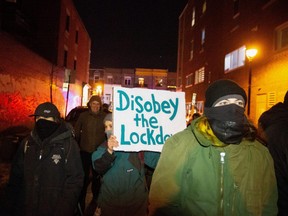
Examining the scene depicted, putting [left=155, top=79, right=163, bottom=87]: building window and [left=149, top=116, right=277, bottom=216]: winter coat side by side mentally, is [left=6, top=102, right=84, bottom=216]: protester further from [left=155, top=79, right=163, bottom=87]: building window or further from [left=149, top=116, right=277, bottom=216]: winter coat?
[left=155, top=79, right=163, bottom=87]: building window

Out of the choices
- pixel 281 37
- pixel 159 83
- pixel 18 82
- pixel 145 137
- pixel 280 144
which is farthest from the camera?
pixel 159 83

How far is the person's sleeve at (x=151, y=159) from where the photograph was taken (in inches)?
144

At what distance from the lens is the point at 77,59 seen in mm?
31719

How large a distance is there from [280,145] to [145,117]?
1.51 m

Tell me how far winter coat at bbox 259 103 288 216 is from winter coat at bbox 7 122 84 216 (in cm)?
202

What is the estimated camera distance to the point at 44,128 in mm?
3318

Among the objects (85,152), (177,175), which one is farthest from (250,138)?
(85,152)

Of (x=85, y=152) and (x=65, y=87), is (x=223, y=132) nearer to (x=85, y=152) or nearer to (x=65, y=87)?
(x=85, y=152)

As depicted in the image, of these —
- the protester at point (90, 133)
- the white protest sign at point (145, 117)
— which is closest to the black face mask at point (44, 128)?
the white protest sign at point (145, 117)

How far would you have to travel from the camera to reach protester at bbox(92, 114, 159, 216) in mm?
3330

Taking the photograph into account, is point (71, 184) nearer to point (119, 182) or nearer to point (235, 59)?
point (119, 182)

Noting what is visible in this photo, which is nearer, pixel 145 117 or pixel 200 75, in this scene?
pixel 145 117

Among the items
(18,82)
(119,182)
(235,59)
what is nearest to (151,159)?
(119,182)

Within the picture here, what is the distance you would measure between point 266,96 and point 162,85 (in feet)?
169
